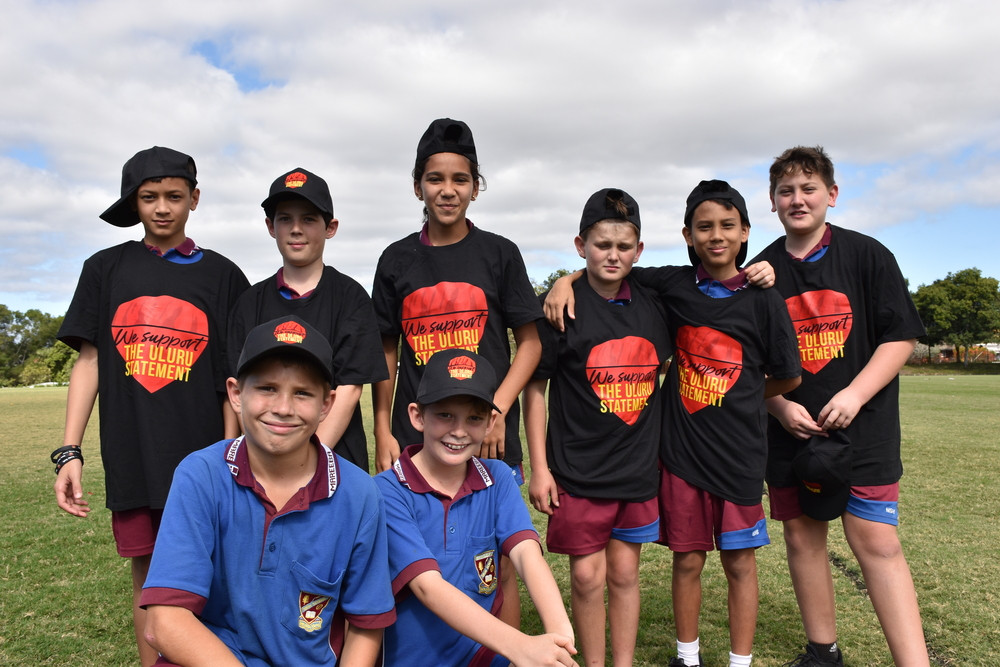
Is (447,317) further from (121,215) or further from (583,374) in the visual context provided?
(121,215)

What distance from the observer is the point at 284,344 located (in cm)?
220

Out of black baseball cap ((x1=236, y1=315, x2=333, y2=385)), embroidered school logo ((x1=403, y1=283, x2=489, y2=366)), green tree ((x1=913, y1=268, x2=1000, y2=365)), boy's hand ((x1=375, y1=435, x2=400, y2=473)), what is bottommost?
boy's hand ((x1=375, y1=435, x2=400, y2=473))

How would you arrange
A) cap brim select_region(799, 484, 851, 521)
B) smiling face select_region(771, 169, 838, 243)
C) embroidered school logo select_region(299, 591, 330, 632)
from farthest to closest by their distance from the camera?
smiling face select_region(771, 169, 838, 243) → cap brim select_region(799, 484, 851, 521) → embroidered school logo select_region(299, 591, 330, 632)

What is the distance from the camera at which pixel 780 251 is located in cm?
366

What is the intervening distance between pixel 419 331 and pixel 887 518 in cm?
235

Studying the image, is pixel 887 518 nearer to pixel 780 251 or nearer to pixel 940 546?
pixel 780 251

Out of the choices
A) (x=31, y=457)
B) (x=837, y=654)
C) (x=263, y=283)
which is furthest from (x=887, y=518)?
(x=31, y=457)

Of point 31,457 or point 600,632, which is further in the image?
point 31,457

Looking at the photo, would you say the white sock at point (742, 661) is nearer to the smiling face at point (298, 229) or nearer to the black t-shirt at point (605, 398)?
the black t-shirt at point (605, 398)

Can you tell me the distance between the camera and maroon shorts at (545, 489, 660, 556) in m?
3.30

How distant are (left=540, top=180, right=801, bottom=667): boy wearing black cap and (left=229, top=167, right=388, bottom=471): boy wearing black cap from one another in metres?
1.47

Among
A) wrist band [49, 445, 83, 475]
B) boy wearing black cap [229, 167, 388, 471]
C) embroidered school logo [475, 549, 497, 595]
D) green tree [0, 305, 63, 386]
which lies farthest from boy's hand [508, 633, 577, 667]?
green tree [0, 305, 63, 386]

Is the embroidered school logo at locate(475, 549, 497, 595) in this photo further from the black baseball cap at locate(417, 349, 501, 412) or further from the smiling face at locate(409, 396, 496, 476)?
the black baseball cap at locate(417, 349, 501, 412)

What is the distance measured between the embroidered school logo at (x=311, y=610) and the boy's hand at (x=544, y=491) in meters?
1.27
